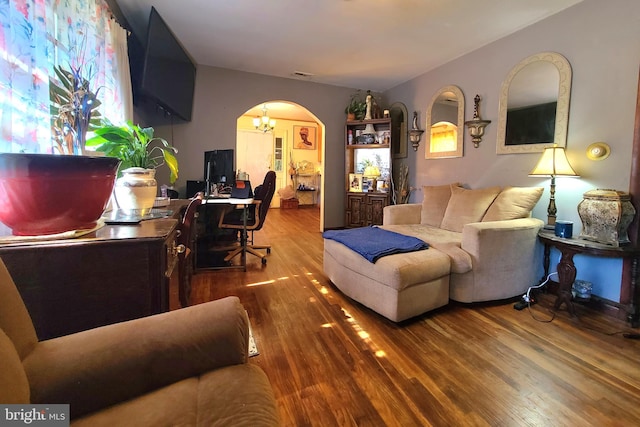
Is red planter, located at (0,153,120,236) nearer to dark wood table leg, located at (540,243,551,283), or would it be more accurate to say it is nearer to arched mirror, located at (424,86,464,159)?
dark wood table leg, located at (540,243,551,283)

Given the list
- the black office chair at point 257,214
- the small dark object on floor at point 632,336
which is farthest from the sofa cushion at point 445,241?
the black office chair at point 257,214

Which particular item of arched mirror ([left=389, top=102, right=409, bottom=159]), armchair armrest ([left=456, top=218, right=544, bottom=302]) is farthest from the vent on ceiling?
armchair armrest ([left=456, top=218, right=544, bottom=302])

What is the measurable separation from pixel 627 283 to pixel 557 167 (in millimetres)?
959

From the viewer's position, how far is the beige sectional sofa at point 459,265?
203 centimetres

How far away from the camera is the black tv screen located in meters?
2.43

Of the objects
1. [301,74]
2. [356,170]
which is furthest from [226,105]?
[356,170]

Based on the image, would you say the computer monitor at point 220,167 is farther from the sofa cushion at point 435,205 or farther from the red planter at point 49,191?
the red planter at point 49,191

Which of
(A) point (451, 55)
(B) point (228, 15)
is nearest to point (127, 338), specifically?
(B) point (228, 15)

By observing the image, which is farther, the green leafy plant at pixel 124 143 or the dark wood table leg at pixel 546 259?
the dark wood table leg at pixel 546 259

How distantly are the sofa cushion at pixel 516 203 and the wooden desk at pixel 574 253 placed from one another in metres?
0.27

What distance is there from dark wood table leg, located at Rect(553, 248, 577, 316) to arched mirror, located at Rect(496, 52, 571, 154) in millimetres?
1019

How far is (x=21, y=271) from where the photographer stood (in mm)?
878

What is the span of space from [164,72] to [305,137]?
5861mm

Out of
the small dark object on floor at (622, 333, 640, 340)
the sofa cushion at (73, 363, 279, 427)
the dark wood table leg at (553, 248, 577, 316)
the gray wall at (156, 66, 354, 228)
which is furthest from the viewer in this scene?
the gray wall at (156, 66, 354, 228)
